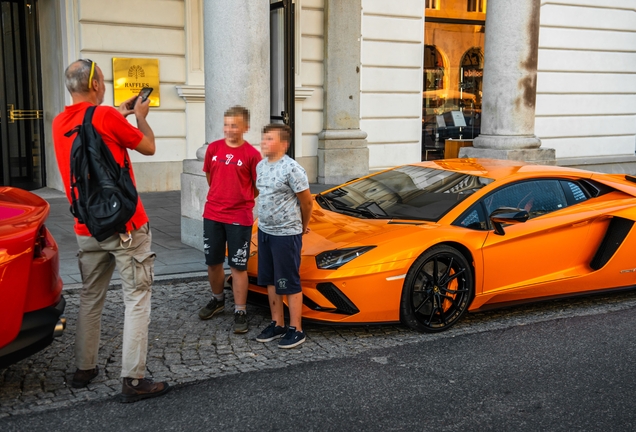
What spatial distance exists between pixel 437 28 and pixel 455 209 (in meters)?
10.4

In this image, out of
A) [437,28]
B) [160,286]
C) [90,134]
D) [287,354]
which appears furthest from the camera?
[437,28]

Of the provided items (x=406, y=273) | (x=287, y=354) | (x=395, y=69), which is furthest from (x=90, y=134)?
(x=395, y=69)

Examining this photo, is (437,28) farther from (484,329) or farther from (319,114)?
(484,329)

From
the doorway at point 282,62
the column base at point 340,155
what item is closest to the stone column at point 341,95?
the column base at point 340,155

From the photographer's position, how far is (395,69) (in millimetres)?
14586

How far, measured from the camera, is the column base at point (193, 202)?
823cm

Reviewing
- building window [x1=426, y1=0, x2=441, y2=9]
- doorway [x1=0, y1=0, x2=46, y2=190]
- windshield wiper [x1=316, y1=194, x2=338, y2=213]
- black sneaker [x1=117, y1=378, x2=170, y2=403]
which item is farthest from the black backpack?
building window [x1=426, y1=0, x2=441, y2=9]

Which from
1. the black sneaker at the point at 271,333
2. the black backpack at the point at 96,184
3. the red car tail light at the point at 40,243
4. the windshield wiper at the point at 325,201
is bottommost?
the black sneaker at the point at 271,333

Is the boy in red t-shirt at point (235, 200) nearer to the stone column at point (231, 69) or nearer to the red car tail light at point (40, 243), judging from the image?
the red car tail light at point (40, 243)

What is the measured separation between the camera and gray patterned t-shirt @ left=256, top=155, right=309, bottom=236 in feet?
17.3

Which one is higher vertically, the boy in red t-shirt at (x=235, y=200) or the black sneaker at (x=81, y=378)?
the boy in red t-shirt at (x=235, y=200)

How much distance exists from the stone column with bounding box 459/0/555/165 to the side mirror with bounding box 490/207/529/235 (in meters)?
6.27

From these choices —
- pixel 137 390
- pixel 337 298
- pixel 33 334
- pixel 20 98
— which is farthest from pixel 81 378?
pixel 20 98

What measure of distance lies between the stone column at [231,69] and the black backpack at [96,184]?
156 inches
